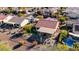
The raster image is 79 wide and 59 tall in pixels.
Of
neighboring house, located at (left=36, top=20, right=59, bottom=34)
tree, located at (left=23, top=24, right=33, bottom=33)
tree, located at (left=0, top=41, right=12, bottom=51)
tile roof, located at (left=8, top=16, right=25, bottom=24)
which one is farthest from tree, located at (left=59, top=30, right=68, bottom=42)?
tree, located at (left=0, top=41, right=12, bottom=51)

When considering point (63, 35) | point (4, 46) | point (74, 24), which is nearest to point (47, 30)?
point (63, 35)

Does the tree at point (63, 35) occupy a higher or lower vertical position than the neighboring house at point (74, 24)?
lower

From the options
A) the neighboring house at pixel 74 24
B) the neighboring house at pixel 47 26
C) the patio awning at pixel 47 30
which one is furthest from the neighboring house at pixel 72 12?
the patio awning at pixel 47 30

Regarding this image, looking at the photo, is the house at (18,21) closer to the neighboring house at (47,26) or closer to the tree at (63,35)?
the neighboring house at (47,26)

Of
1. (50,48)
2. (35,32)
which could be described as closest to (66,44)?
(50,48)

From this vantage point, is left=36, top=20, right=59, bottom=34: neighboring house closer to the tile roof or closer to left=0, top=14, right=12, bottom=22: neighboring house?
the tile roof

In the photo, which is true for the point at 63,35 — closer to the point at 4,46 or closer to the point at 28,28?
the point at 28,28
